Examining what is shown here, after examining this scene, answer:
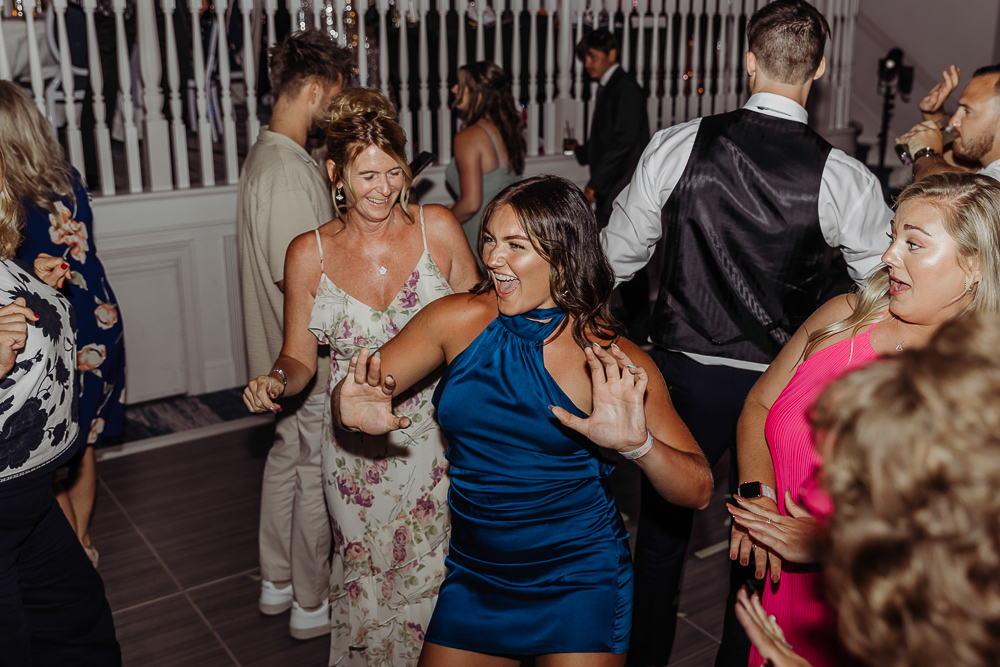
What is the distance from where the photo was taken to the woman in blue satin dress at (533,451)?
5.57 feet

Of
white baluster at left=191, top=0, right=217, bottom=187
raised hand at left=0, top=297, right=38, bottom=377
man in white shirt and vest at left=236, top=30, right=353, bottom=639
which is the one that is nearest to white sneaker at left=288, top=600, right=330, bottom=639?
man in white shirt and vest at left=236, top=30, right=353, bottom=639

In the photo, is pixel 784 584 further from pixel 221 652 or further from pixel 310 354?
pixel 221 652

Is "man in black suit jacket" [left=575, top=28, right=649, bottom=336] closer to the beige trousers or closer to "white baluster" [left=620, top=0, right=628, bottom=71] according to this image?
"white baluster" [left=620, top=0, right=628, bottom=71]

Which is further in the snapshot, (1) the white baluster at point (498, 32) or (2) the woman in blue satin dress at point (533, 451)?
(1) the white baluster at point (498, 32)

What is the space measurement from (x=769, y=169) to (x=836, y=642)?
1205mm

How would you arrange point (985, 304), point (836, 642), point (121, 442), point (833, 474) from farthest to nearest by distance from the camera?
point (121, 442), point (985, 304), point (836, 642), point (833, 474)

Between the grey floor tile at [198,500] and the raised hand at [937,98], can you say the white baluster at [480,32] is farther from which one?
the raised hand at [937,98]

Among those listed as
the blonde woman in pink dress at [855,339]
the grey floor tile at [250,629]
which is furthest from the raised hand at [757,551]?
the grey floor tile at [250,629]

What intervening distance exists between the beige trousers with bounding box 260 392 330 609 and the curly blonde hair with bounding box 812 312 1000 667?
1.83m

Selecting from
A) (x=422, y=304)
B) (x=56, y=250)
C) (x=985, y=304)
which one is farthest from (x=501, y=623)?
(x=56, y=250)

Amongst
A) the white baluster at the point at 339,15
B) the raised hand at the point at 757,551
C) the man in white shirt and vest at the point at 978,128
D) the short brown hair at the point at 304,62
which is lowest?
the raised hand at the point at 757,551

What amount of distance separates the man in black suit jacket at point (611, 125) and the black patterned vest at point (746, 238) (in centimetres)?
218

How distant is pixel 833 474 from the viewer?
0.89m

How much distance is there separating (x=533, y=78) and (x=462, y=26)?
601mm
